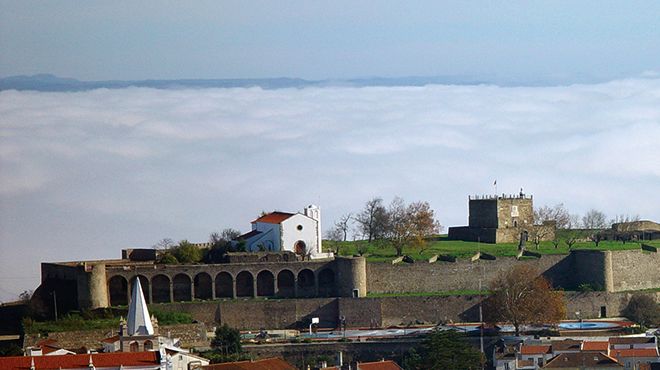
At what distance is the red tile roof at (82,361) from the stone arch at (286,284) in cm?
1675

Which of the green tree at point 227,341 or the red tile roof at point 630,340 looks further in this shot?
the green tree at point 227,341

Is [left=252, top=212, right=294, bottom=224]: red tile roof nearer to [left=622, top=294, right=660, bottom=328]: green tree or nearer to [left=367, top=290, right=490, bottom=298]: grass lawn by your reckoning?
[left=367, top=290, right=490, bottom=298]: grass lawn

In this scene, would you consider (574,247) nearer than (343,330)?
No

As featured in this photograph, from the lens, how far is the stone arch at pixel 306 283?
262 feet

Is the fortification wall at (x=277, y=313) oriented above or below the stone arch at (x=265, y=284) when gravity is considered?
below

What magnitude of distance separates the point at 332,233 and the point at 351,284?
1066cm

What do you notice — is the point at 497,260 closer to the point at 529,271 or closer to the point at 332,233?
the point at 529,271

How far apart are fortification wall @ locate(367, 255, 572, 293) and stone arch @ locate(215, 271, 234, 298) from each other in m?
5.34

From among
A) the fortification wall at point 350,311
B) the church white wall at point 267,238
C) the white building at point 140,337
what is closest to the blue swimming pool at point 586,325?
the fortification wall at point 350,311

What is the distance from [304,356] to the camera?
238 ft

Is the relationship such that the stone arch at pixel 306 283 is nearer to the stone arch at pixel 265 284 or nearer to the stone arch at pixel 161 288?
the stone arch at pixel 265 284

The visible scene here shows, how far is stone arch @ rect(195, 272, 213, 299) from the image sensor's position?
78938 mm

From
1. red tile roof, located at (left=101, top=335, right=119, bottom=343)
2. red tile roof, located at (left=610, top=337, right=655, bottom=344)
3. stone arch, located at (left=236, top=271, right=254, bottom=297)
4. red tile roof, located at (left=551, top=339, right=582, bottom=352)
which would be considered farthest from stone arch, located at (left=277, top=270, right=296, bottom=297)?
red tile roof, located at (left=610, top=337, right=655, bottom=344)

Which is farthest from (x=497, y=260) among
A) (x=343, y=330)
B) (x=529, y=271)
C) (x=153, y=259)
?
(x=153, y=259)
